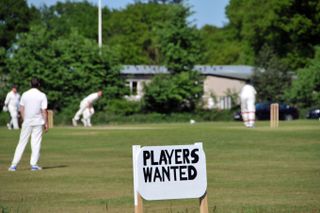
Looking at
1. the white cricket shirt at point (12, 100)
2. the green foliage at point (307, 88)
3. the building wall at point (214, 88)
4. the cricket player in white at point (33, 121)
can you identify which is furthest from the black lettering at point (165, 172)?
the green foliage at point (307, 88)

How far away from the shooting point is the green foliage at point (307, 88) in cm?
7819

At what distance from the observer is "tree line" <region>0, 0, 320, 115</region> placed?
71.8 m

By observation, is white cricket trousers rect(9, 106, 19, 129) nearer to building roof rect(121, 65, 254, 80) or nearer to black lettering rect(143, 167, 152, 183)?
building roof rect(121, 65, 254, 80)

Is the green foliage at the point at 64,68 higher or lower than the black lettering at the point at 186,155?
higher

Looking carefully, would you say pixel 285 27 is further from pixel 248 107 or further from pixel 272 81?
pixel 248 107

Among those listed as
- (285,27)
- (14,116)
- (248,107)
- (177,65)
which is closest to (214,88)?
(285,27)

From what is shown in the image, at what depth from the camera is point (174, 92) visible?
72000 mm

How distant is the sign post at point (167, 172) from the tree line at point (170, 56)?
197 feet

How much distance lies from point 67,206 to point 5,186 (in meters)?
3.76

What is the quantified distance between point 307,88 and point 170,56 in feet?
39.8

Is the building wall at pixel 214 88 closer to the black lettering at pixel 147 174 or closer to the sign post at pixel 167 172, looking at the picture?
the sign post at pixel 167 172

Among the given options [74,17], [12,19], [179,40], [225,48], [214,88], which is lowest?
[214,88]

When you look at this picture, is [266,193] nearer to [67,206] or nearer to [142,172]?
[67,206]

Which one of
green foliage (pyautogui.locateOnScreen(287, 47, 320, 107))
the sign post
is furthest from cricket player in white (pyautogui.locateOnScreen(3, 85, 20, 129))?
the sign post
